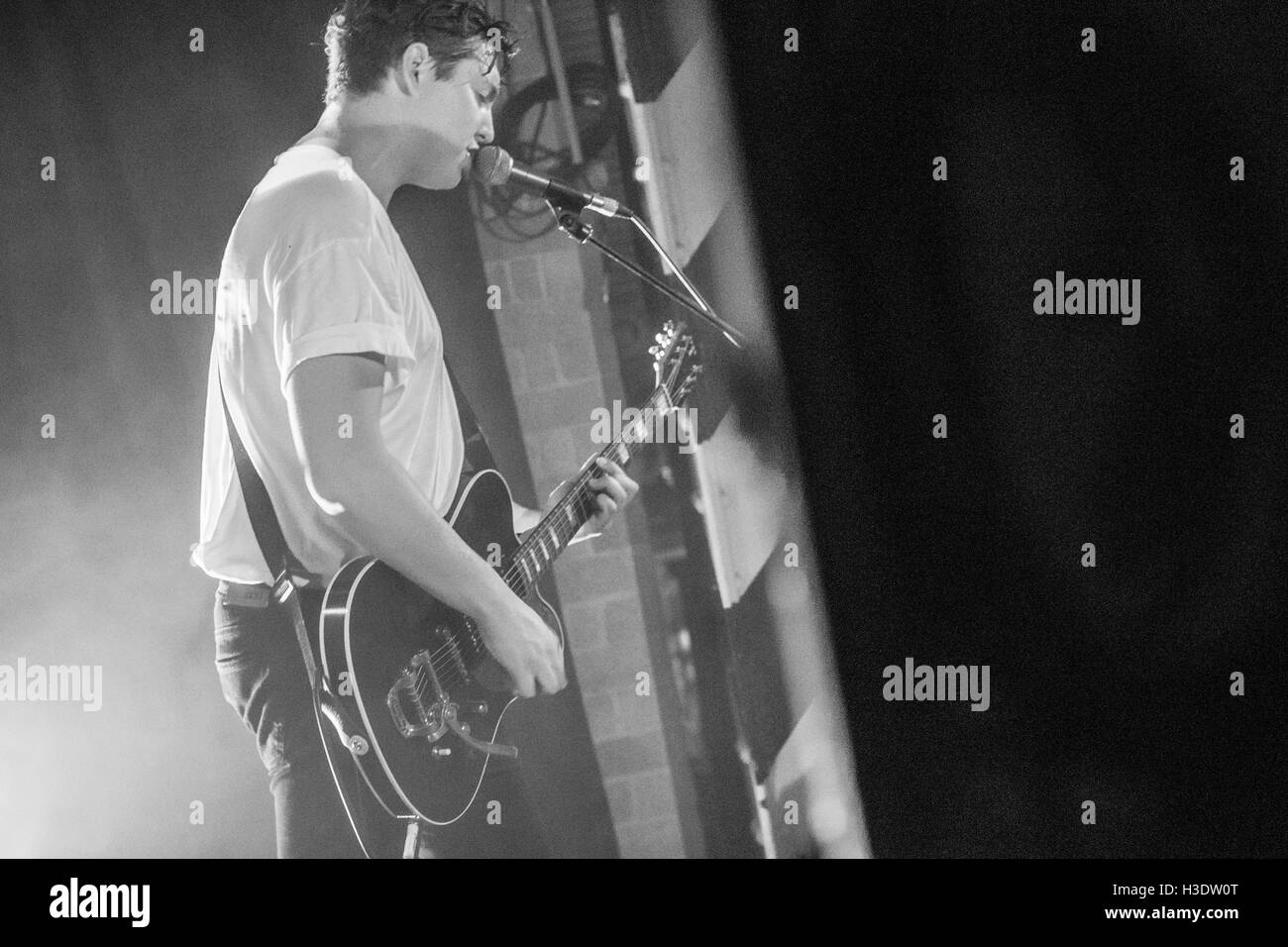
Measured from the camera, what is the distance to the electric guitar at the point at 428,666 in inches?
85.0

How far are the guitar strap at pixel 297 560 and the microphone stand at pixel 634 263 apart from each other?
358 mm

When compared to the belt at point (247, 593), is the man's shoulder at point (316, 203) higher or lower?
higher

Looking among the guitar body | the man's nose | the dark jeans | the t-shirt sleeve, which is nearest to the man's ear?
the man's nose

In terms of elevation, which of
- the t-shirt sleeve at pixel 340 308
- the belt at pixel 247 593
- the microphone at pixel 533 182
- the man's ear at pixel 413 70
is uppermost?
the man's ear at pixel 413 70

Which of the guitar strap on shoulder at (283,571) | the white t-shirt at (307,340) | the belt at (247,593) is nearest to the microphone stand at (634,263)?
the white t-shirt at (307,340)

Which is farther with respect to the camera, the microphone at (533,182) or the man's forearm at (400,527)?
the microphone at (533,182)

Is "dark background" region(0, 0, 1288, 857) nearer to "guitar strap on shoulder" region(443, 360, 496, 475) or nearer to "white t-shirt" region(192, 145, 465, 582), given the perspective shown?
"white t-shirt" region(192, 145, 465, 582)

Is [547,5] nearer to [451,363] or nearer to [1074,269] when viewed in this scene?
[451,363]

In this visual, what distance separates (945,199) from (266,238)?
129 centimetres

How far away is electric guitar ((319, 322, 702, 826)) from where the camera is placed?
2.16 metres

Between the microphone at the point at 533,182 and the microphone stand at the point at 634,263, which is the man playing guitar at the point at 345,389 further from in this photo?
the microphone stand at the point at 634,263
